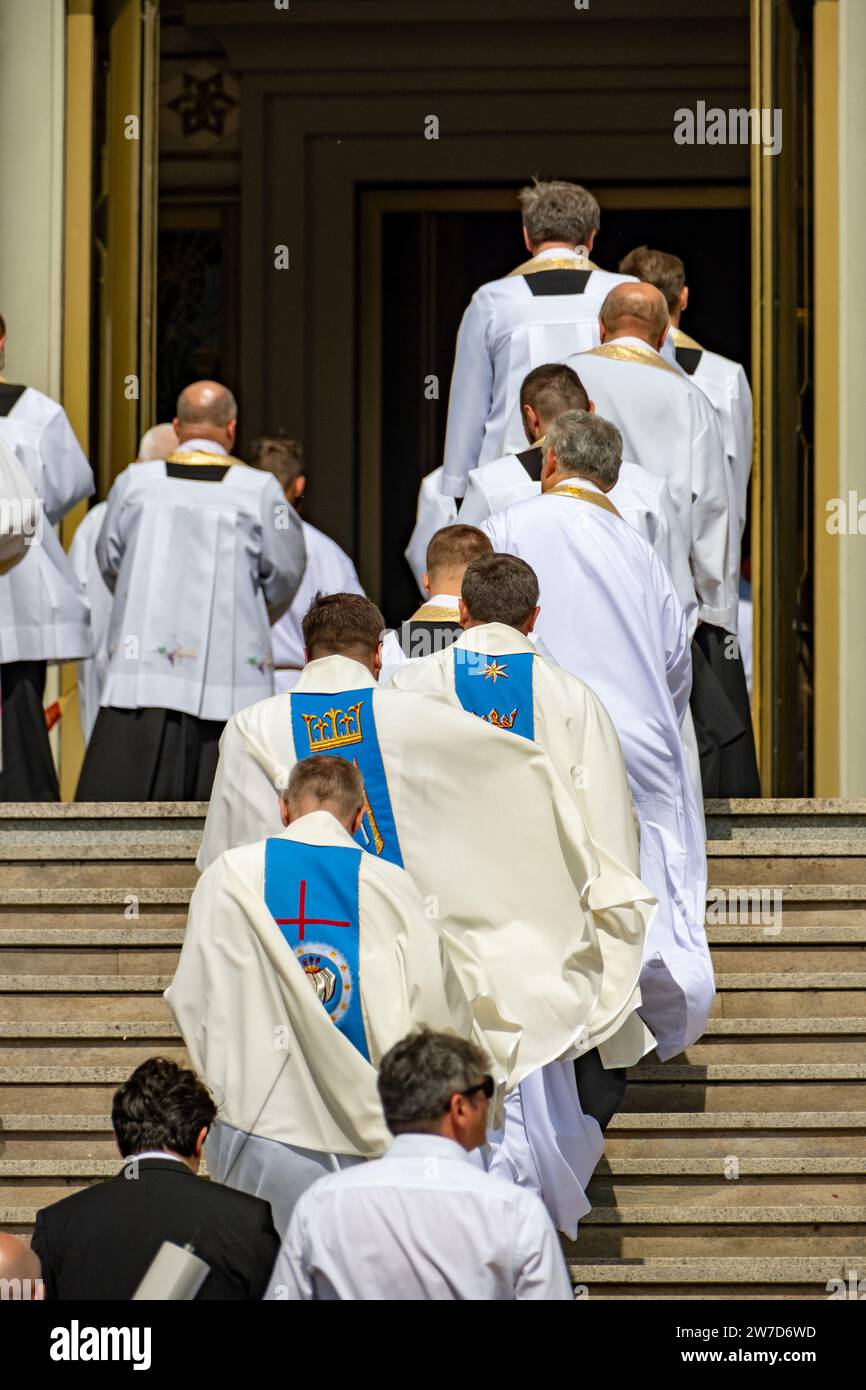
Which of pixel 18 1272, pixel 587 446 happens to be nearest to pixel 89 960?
pixel 587 446

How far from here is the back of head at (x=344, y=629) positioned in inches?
252

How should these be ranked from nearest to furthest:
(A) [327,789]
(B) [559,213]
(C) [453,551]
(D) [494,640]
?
1. (A) [327,789]
2. (D) [494,640]
3. (C) [453,551]
4. (B) [559,213]

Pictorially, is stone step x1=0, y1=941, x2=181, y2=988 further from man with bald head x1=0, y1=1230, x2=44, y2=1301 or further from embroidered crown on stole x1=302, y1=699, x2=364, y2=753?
man with bald head x1=0, y1=1230, x2=44, y2=1301

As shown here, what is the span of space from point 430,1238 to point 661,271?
589cm

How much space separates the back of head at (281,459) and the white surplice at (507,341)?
1483mm

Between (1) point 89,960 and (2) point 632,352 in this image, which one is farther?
(2) point 632,352

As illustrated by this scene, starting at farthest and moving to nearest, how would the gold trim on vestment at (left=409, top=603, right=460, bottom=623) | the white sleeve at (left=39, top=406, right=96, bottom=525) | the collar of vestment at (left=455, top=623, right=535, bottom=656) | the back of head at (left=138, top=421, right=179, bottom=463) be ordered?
the back of head at (left=138, top=421, right=179, bottom=463) → the white sleeve at (left=39, top=406, right=96, bottom=525) → the gold trim on vestment at (left=409, top=603, right=460, bottom=623) → the collar of vestment at (left=455, top=623, right=535, bottom=656)

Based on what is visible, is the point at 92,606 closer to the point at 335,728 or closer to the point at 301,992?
the point at 335,728

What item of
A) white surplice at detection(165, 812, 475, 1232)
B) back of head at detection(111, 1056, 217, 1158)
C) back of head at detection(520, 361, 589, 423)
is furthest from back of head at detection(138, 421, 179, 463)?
back of head at detection(111, 1056, 217, 1158)

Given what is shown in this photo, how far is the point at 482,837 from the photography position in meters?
6.27

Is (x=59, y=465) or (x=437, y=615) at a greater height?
(x=59, y=465)

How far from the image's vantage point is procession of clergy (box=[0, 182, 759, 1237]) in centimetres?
543

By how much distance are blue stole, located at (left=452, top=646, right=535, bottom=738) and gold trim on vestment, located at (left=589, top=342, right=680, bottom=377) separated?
2.39 meters

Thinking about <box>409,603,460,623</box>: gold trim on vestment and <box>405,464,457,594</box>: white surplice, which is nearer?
<box>409,603,460,623</box>: gold trim on vestment
